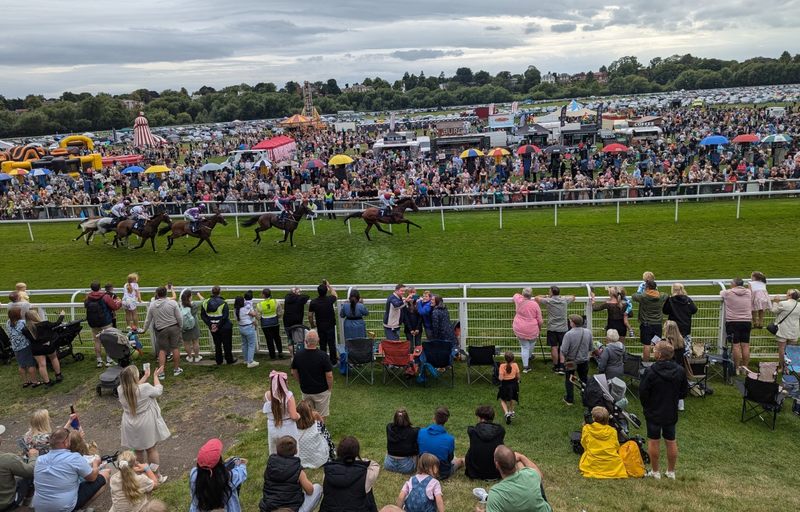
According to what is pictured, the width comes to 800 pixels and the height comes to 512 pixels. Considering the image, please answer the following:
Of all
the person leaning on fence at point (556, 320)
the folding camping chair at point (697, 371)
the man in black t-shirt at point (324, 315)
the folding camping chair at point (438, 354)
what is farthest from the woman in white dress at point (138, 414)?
the folding camping chair at point (697, 371)

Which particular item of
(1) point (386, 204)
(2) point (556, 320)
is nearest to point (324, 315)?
(2) point (556, 320)

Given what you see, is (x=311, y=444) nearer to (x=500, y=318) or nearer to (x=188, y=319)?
(x=188, y=319)

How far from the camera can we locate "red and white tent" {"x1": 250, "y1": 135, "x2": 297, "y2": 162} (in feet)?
121

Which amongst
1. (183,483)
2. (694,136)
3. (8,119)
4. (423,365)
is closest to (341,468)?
(183,483)

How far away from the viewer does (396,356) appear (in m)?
8.78

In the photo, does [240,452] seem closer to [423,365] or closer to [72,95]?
[423,365]

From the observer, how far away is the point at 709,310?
9.22m

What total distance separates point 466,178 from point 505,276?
1311 cm

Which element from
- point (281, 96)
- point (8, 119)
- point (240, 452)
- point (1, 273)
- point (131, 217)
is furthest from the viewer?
point (281, 96)

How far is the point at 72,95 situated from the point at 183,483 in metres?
155

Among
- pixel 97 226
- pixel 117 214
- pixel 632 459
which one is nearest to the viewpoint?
pixel 632 459

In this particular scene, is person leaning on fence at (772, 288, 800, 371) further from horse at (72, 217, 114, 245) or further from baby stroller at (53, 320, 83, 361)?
horse at (72, 217, 114, 245)

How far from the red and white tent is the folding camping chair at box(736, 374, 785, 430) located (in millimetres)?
32544

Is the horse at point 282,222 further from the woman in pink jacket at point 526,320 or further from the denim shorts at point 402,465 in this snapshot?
the denim shorts at point 402,465
